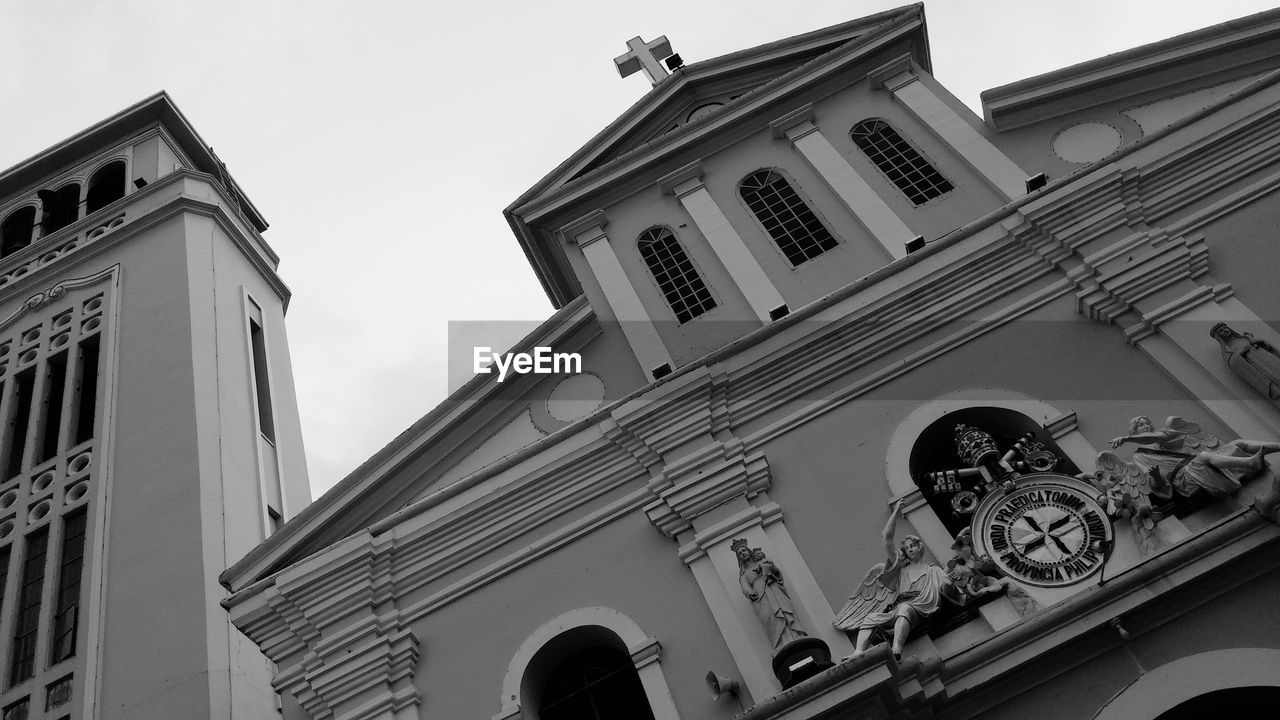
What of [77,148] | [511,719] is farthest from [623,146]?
[77,148]

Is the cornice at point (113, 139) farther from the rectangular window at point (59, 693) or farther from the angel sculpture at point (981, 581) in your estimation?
the angel sculpture at point (981, 581)

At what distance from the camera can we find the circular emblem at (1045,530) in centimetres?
1036

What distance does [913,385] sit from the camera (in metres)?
12.9

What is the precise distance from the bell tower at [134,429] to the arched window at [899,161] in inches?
413

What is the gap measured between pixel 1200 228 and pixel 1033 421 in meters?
3.08

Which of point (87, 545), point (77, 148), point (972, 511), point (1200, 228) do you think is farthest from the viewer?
point (77, 148)

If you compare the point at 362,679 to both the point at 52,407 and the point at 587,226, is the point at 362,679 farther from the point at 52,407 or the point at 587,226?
the point at 52,407

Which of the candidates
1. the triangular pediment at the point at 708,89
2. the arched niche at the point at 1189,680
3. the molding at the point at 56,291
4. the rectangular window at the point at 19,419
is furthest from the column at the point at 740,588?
the molding at the point at 56,291

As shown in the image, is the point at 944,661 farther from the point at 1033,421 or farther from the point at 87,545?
the point at 87,545

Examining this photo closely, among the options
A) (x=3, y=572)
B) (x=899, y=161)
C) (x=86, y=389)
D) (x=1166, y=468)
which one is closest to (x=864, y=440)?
(x=1166, y=468)

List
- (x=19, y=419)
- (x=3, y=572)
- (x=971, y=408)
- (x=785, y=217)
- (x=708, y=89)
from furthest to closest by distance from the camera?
1. (x=19, y=419)
2. (x=708, y=89)
3. (x=3, y=572)
4. (x=785, y=217)
5. (x=971, y=408)

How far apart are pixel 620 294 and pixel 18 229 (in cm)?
1765

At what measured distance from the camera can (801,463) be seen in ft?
41.7

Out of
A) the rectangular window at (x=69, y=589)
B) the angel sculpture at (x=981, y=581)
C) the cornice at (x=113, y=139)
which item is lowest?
the angel sculpture at (x=981, y=581)
